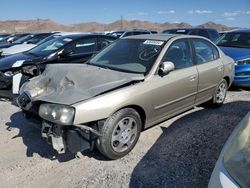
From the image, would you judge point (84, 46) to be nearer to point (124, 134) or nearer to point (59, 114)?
point (124, 134)

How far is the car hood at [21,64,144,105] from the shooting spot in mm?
3514

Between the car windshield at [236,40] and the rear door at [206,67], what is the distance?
9.13 feet

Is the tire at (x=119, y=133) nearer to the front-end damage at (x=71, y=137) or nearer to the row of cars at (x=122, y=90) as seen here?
the row of cars at (x=122, y=90)

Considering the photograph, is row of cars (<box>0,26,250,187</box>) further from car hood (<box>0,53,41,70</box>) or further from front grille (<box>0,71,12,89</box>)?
car hood (<box>0,53,41,70</box>)

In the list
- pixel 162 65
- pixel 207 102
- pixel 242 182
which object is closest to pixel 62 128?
pixel 162 65

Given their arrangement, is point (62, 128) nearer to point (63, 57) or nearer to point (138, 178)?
point (138, 178)

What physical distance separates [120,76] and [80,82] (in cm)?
57

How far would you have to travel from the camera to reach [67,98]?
344cm

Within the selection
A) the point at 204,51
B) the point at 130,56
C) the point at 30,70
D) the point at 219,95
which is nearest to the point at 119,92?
the point at 130,56

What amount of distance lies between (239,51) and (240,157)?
603 centimetres

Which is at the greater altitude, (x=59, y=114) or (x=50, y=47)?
(x=50, y=47)

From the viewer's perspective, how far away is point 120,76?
3.97m

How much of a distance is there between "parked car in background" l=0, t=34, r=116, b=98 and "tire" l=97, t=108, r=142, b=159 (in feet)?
9.26

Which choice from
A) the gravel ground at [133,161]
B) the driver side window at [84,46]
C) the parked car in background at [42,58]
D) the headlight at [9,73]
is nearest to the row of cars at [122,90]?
the parked car in background at [42,58]
